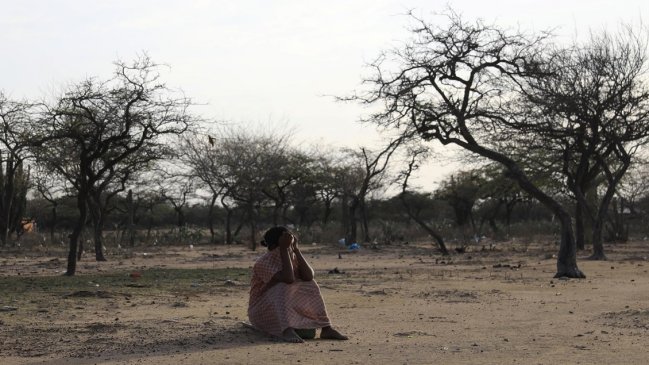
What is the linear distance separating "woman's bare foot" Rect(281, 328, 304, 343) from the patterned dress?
0.04 m

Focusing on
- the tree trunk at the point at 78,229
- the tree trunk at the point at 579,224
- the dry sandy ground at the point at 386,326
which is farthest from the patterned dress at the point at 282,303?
the tree trunk at the point at 579,224

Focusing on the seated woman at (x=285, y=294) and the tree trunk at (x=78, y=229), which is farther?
the tree trunk at (x=78, y=229)

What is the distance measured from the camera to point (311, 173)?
48.9 metres

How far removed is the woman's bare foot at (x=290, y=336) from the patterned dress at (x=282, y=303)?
0.14 feet

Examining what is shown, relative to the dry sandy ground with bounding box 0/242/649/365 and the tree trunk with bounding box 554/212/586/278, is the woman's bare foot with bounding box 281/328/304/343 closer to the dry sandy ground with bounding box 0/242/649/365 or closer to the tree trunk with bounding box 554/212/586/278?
the dry sandy ground with bounding box 0/242/649/365

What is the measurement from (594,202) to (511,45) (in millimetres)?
19848

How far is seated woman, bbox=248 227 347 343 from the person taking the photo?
843 cm

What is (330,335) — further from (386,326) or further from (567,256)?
(567,256)

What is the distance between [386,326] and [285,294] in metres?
1.80

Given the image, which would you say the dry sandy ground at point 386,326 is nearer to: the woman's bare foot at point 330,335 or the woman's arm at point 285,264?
the woman's bare foot at point 330,335

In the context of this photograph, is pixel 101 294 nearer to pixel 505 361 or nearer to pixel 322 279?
pixel 322 279

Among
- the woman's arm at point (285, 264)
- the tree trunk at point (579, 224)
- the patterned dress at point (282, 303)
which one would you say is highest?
the tree trunk at point (579, 224)

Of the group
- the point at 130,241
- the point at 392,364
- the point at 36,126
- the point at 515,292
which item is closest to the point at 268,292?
the point at 392,364

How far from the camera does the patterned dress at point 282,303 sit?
843cm
